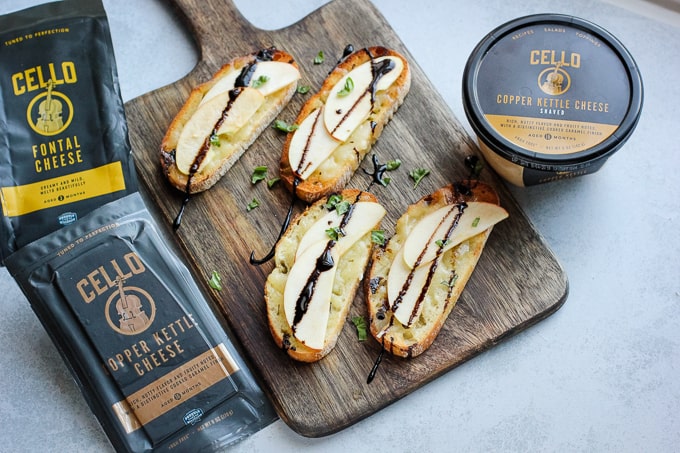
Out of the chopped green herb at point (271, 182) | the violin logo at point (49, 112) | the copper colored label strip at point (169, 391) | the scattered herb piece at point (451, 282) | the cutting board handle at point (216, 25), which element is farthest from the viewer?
the cutting board handle at point (216, 25)

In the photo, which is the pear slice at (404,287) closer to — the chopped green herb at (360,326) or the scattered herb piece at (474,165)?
the chopped green herb at (360,326)

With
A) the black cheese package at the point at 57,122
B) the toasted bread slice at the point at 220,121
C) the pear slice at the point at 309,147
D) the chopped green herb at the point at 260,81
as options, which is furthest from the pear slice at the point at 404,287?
the black cheese package at the point at 57,122

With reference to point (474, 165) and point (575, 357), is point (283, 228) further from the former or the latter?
point (575, 357)

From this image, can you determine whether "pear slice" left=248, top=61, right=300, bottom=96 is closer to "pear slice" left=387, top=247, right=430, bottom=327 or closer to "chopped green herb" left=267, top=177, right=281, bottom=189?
"chopped green herb" left=267, top=177, right=281, bottom=189

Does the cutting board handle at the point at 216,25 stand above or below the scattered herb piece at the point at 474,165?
above

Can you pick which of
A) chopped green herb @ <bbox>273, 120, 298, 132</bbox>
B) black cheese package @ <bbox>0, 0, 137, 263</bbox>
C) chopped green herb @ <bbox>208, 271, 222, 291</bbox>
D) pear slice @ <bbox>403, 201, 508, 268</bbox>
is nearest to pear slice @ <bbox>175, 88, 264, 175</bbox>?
chopped green herb @ <bbox>273, 120, 298, 132</bbox>

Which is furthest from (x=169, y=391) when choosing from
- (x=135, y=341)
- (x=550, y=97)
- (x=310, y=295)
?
(x=550, y=97)

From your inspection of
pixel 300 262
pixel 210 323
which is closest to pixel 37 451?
pixel 210 323
